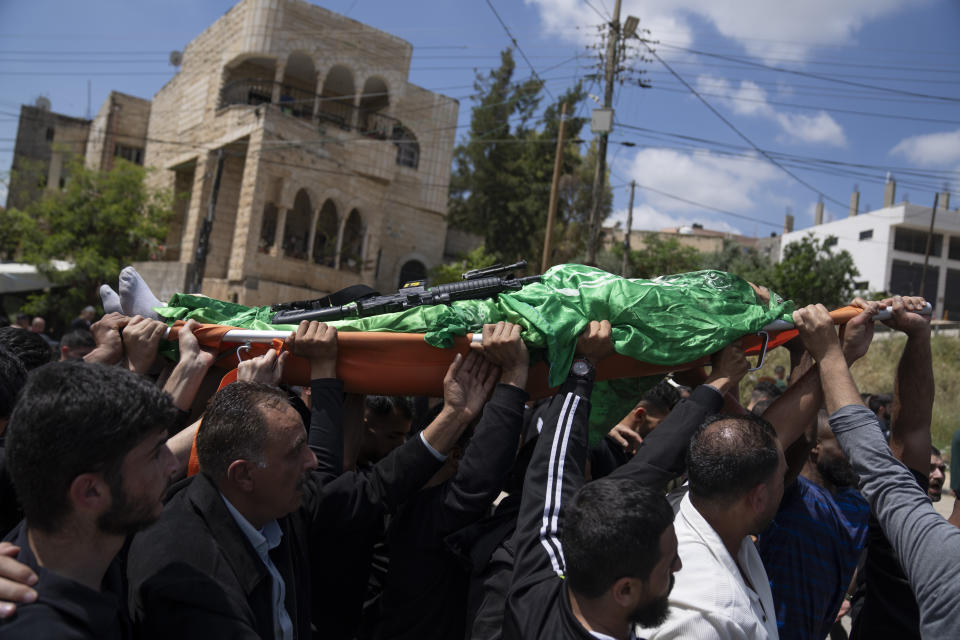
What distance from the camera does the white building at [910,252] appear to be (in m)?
43.6

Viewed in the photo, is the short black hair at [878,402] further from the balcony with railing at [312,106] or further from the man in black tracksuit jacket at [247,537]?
the balcony with railing at [312,106]

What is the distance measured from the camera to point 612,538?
1.78 meters

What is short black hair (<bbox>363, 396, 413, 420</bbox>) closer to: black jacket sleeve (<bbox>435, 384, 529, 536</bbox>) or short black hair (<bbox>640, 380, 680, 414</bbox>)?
black jacket sleeve (<bbox>435, 384, 529, 536</bbox>)

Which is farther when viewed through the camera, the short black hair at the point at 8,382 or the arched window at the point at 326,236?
the arched window at the point at 326,236

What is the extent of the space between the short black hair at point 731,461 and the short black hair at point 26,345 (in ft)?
10.3

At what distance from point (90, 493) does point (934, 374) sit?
14922 mm

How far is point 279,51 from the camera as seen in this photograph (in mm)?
23625

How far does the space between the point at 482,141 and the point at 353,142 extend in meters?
7.01

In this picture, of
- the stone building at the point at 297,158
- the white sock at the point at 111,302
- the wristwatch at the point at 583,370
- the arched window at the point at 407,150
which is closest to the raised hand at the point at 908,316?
the wristwatch at the point at 583,370

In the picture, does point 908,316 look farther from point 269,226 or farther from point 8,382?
point 269,226

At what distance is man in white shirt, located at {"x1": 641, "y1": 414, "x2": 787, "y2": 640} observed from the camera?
2082 millimetres

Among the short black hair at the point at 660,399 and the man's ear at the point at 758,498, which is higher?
the short black hair at the point at 660,399

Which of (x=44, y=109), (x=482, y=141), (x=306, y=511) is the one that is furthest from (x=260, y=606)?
(x=44, y=109)

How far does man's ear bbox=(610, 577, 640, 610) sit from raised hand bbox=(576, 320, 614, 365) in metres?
1.06
